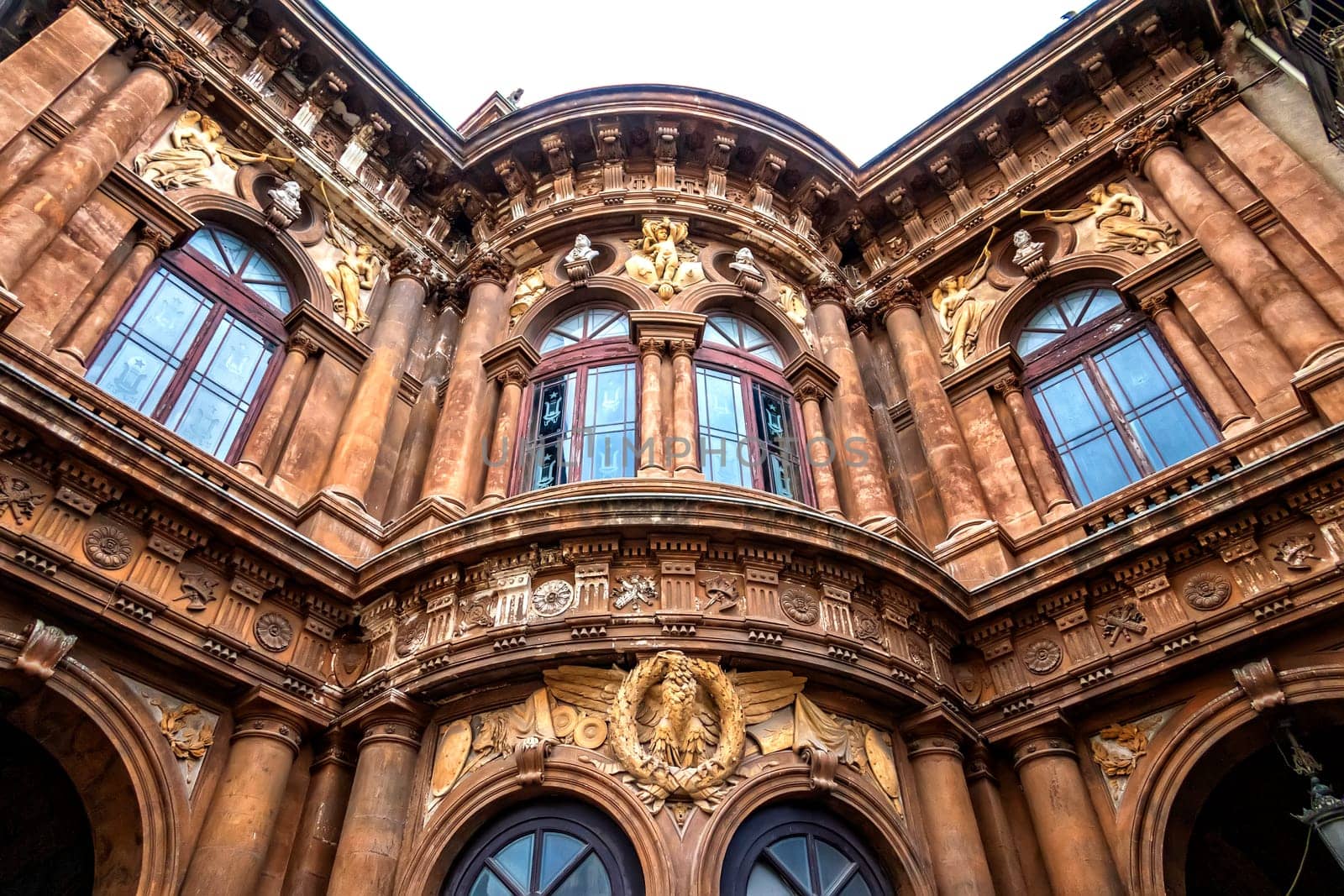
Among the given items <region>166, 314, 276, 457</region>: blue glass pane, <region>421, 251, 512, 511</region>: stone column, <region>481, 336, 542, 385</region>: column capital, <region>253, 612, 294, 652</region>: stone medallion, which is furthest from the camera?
<region>481, 336, 542, 385</region>: column capital

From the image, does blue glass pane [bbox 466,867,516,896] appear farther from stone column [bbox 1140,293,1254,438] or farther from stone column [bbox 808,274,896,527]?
stone column [bbox 1140,293,1254,438]

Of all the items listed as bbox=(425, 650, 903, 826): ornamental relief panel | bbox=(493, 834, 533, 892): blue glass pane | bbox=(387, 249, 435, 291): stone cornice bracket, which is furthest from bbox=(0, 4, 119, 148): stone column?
bbox=(493, 834, 533, 892): blue glass pane

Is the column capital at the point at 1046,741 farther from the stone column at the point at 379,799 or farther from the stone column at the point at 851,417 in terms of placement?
the stone column at the point at 379,799

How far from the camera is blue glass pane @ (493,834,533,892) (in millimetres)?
7078

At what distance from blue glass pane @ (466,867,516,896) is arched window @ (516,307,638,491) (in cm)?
454

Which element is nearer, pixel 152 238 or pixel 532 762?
pixel 532 762

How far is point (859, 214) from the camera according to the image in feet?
50.7

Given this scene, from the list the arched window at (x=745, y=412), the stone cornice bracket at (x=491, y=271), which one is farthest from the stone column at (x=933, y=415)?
the stone cornice bracket at (x=491, y=271)

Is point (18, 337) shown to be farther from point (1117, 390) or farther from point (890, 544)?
point (1117, 390)

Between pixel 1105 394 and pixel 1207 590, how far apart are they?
3.97m

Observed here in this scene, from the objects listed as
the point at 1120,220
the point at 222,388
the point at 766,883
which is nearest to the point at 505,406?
the point at 222,388

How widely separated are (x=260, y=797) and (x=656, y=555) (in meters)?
4.06

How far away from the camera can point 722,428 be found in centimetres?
1138

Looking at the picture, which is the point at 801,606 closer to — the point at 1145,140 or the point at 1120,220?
the point at 1120,220
